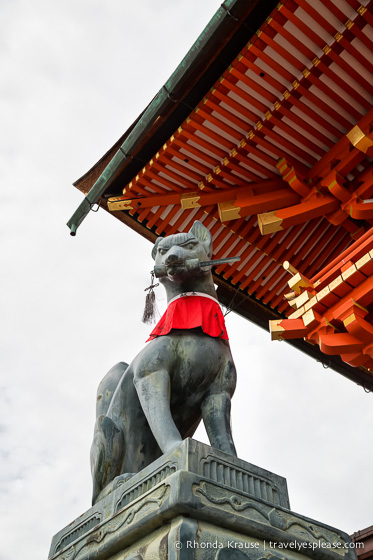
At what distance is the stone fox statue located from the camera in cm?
332

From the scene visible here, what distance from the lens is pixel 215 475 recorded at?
2.65 m

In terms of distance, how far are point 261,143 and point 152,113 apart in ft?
3.65

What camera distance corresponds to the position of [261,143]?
5773 mm

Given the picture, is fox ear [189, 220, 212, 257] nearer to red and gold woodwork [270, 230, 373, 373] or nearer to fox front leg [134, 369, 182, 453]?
fox front leg [134, 369, 182, 453]

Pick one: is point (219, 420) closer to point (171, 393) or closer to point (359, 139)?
point (171, 393)

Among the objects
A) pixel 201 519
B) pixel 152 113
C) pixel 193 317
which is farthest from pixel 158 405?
pixel 152 113

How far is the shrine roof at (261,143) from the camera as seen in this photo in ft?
16.3

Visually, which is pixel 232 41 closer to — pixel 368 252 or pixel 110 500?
pixel 368 252

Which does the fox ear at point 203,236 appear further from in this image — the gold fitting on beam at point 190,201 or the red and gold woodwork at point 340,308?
the gold fitting on beam at point 190,201

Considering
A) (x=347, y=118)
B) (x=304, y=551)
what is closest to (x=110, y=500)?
(x=304, y=551)

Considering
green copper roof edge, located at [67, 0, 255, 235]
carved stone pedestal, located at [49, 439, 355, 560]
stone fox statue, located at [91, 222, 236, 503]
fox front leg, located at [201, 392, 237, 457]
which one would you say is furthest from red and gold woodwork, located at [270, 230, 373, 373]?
carved stone pedestal, located at [49, 439, 355, 560]

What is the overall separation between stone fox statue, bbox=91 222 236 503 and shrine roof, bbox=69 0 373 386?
2.30 m

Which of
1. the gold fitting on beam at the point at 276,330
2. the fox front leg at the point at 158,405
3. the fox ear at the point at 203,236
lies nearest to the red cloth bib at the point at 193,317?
the fox front leg at the point at 158,405

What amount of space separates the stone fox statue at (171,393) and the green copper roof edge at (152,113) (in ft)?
7.48
